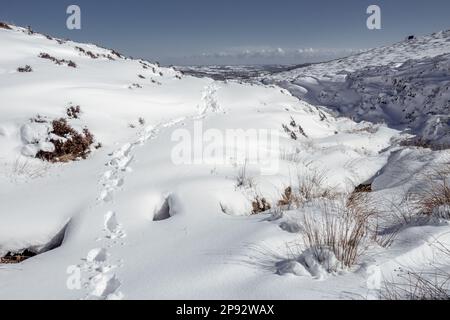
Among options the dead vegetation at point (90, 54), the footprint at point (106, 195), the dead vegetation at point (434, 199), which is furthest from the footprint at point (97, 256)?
the dead vegetation at point (90, 54)

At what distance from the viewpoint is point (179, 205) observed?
490 cm

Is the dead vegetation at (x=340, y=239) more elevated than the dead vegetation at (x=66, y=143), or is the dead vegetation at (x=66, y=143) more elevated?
the dead vegetation at (x=66, y=143)

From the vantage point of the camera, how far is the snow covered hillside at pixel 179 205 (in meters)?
3.01

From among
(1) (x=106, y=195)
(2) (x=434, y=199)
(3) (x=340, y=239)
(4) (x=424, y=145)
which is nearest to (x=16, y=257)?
(1) (x=106, y=195)

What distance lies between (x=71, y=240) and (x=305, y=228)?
2.93 meters

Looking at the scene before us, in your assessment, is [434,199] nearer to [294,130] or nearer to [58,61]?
[294,130]

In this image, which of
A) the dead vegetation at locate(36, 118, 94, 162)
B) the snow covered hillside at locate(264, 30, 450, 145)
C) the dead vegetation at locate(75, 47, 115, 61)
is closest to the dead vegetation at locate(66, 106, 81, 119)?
the dead vegetation at locate(36, 118, 94, 162)

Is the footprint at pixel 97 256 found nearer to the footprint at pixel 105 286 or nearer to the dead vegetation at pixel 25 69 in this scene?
the footprint at pixel 105 286

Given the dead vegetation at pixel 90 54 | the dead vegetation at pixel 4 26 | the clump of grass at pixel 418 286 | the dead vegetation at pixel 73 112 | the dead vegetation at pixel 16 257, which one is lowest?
the dead vegetation at pixel 16 257

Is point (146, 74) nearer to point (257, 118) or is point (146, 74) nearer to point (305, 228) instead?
point (257, 118)

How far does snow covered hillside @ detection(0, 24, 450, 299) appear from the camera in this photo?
3006 mm

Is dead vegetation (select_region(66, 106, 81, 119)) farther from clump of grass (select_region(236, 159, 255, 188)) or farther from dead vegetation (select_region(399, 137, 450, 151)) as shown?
dead vegetation (select_region(399, 137, 450, 151))

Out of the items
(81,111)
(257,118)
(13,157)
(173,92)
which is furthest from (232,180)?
(173,92)

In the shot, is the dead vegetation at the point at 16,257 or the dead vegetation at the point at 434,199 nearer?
the dead vegetation at the point at 434,199
